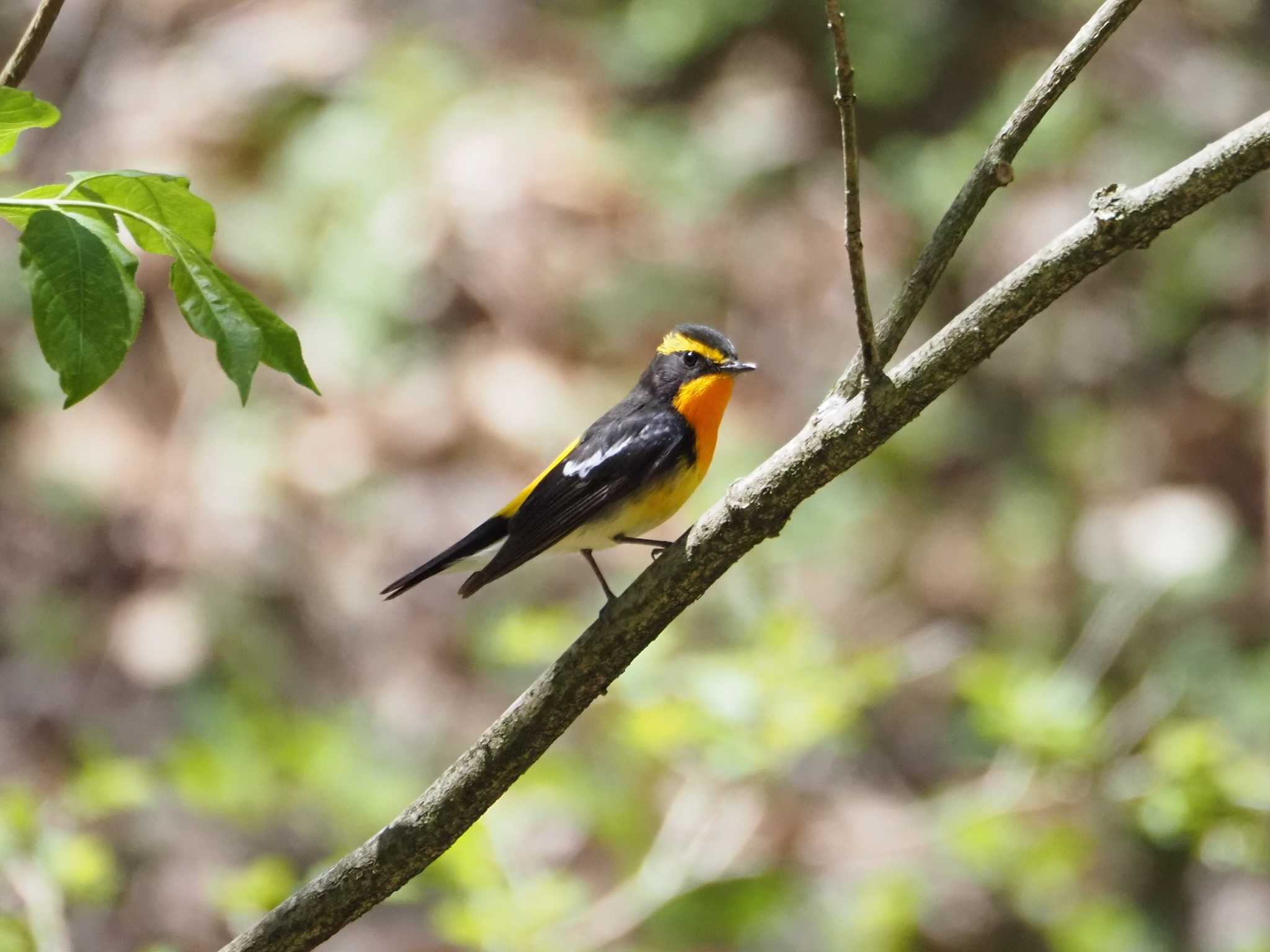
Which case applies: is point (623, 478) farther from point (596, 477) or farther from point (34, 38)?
point (34, 38)

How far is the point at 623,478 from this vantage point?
3297 mm

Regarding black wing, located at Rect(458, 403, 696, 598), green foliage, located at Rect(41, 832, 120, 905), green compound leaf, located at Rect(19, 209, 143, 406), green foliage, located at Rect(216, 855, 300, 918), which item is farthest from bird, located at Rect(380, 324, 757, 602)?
green compound leaf, located at Rect(19, 209, 143, 406)

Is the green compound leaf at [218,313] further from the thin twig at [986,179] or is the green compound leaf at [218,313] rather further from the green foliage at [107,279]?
the thin twig at [986,179]

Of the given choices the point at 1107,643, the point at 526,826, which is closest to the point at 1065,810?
the point at 1107,643

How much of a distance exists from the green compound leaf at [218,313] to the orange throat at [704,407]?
2.05 meters

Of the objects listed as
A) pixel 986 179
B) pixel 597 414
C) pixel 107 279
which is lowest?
pixel 597 414

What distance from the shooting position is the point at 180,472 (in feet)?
21.7

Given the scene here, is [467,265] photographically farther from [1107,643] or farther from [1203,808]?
[1203,808]

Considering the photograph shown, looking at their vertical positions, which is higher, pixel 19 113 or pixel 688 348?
pixel 19 113

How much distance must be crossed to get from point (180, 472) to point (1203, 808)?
531cm

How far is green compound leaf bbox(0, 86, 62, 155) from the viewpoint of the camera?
1.46 meters

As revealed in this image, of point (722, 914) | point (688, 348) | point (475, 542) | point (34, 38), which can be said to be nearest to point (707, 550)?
point (34, 38)

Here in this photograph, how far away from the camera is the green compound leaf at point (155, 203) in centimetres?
155

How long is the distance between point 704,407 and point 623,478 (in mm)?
367
